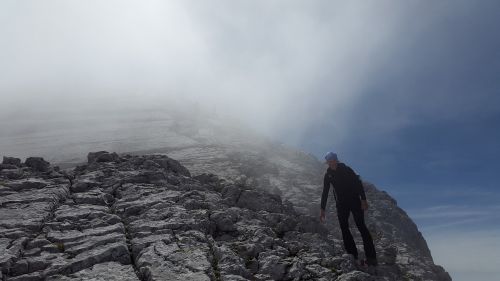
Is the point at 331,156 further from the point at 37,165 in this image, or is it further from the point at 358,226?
the point at 37,165

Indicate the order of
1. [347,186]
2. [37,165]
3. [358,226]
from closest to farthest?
[358,226] → [347,186] → [37,165]

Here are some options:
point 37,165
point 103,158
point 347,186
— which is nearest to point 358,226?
point 347,186

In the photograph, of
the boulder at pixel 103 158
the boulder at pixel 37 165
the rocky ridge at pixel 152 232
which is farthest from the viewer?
the boulder at pixel 103 158

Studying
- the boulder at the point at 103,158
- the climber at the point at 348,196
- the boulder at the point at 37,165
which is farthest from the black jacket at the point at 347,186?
the boulder at the point at 37,165

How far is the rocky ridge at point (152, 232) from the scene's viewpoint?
47.0ft

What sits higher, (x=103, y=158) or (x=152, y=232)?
(x=103, y=158)

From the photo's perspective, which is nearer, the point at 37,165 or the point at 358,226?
the point at 358,226

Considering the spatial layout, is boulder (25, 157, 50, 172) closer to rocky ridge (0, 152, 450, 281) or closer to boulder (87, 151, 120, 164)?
Result: rocky ridge (0, 152, 450, 281)

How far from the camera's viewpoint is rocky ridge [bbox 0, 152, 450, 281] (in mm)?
14336

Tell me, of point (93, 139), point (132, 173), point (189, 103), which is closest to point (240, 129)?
point (93, 139)

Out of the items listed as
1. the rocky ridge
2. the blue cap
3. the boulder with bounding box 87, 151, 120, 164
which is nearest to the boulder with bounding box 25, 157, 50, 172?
the rocky ridge

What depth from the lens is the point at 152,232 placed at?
16672 millimetres

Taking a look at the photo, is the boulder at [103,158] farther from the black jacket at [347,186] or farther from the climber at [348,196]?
the black jacket at [347,186]

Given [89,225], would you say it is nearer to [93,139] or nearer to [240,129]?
[93,139]
